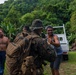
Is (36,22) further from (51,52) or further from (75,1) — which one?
(75,1)

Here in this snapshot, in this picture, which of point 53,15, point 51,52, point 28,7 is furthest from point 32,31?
point 28,7

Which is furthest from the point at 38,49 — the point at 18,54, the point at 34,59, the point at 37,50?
the point at 18,54

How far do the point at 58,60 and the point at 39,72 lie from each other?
2.71 meters

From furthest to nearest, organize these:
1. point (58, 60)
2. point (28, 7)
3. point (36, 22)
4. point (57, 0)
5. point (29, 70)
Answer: point (28, 7) → point (57, 0) → point (58, 60) → point (36, 22) → point (29, 70)

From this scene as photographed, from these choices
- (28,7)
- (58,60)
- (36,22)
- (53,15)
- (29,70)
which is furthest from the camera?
(28,7)

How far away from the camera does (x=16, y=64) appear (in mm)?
3551

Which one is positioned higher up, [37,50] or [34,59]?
[37,50]

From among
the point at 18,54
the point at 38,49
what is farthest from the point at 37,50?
the point at 18,54

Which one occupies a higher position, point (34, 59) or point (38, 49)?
point (38, 49)

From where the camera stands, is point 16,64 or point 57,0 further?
point 57,0

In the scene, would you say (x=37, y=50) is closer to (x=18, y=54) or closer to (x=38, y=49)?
(x=38, y=49)

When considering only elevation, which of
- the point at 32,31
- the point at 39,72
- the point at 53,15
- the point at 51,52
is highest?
the point at 32,31

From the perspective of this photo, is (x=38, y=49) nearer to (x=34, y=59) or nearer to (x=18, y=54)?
(x=34, y=59)

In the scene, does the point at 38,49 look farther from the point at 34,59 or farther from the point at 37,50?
the point at 34,59
